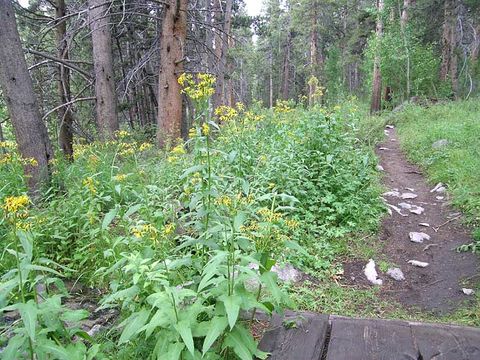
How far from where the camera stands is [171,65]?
7.45 m

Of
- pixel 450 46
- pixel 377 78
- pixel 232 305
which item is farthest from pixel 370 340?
pixel 450 46

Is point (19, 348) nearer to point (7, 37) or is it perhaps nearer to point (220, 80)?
point (7, 37)

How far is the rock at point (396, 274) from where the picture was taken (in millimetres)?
4414

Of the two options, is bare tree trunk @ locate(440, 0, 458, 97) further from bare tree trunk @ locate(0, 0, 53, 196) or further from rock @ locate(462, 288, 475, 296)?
bare tree trunk @ locate(0, 0, 53, 196)

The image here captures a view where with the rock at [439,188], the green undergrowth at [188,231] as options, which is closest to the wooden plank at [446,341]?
the green undergrowth at [188,231]

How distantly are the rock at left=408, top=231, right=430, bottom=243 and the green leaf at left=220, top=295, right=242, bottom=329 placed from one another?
13.5ft

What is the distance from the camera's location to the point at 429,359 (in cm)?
222

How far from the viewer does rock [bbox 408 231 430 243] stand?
5.23 metres

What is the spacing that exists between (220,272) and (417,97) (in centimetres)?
1832

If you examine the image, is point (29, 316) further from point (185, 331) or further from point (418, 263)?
point (418, 263)

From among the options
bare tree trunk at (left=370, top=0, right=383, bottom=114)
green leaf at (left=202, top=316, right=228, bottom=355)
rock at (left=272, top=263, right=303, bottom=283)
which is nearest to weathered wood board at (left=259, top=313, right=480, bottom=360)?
green leaf at (left=202, top=316, right=228, bottom=355)

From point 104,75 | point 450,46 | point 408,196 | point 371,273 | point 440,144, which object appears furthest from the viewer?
point 450,46

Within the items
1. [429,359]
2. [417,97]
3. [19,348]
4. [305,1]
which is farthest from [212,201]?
[305,1]

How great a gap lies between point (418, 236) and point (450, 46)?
15.9 m
